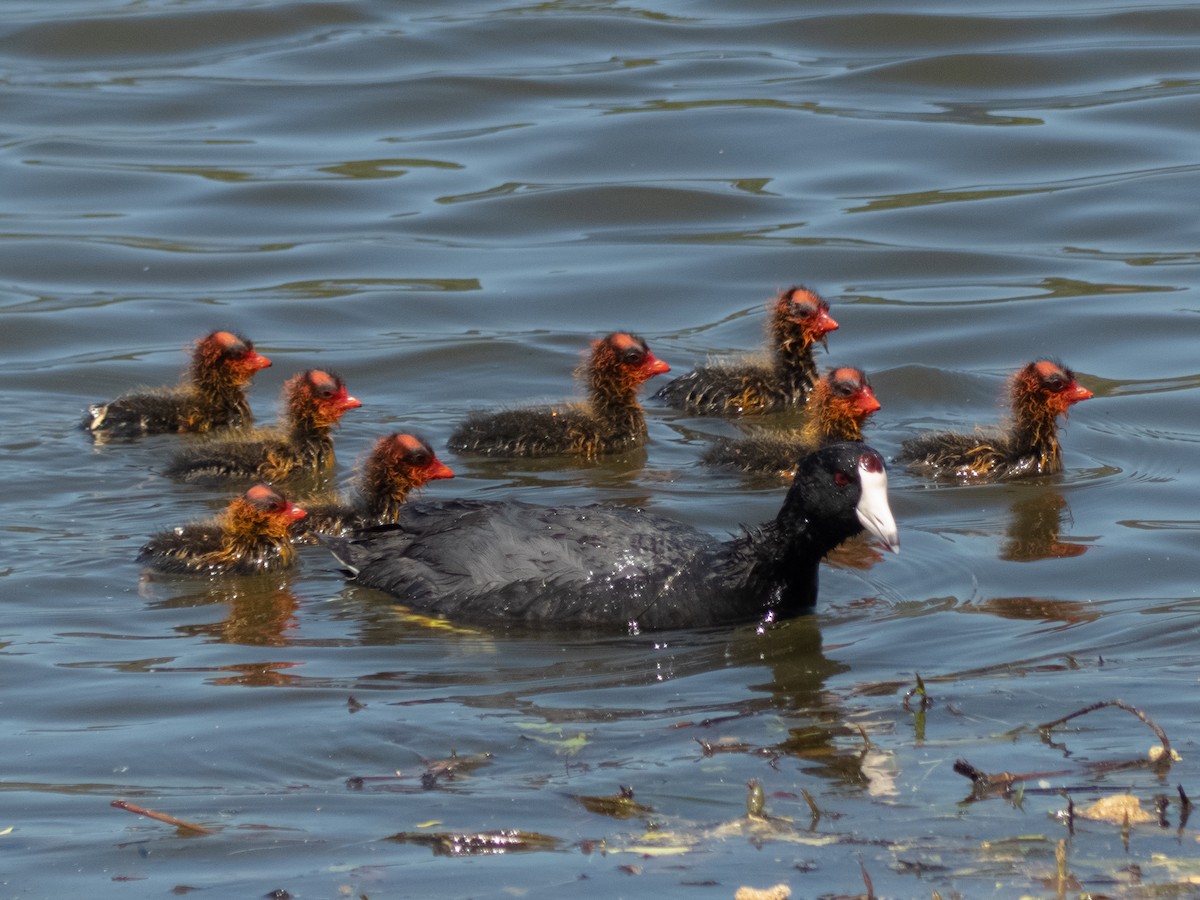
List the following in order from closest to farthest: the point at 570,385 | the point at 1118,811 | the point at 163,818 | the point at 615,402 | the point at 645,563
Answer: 1. the point at 1118,811
2. the point at 163,818
3. the point at 645,563
4. the point at 615,402
5. the point at 570,385

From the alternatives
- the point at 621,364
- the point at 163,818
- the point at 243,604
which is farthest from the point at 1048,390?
the point at 163,818

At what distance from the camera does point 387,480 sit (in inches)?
374

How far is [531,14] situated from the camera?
68.3ft

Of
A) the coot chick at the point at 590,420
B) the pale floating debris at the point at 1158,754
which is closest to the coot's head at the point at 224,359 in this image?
the coot chick at the point at 590,420

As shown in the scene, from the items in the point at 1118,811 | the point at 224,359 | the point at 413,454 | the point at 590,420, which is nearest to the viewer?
the point at 1118,811

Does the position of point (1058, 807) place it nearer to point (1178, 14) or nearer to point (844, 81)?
point (844, 81)

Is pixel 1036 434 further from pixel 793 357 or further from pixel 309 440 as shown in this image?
pixel 309 440

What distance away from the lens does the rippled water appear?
5.59 m

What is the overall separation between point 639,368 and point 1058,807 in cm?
584

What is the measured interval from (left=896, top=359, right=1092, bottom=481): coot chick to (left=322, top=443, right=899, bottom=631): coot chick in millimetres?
2263

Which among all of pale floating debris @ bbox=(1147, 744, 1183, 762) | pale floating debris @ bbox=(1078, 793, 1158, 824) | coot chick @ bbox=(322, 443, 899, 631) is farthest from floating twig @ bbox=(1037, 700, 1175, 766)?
coot chick @ bbox=(322, 443, 899, 631)

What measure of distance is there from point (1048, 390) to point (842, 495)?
Result: 2.87 metres

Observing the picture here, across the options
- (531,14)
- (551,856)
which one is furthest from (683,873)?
(531,14)

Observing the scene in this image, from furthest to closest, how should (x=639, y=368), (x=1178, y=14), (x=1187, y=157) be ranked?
(x=1178, y=14) < (x=1187, y=157) < (x=639, y=368)
